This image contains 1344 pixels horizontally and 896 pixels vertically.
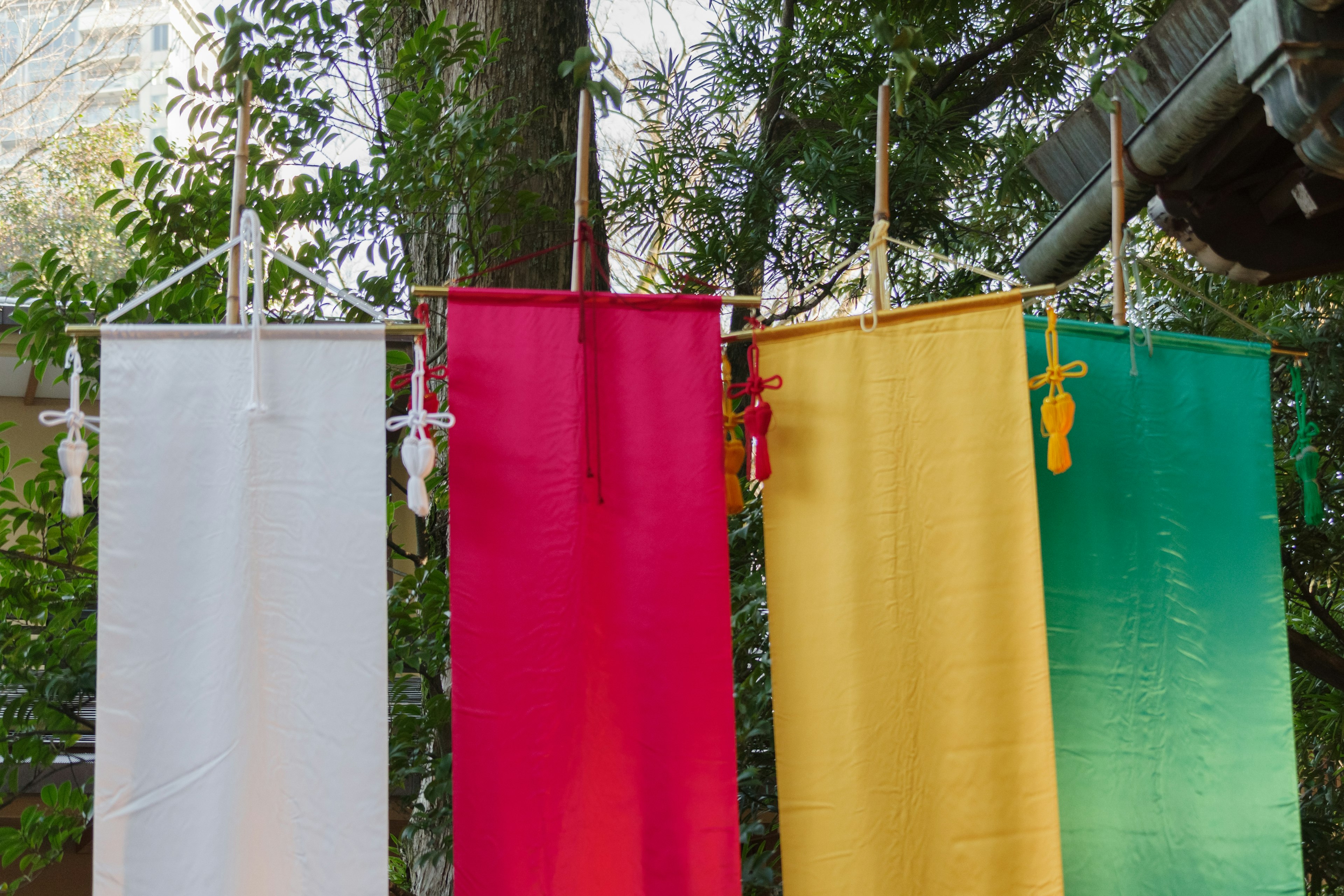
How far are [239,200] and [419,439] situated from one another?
48cm

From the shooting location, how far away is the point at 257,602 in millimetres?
1535

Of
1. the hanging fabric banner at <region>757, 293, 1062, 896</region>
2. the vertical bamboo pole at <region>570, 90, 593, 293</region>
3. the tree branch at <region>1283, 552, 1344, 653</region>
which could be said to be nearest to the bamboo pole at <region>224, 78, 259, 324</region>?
the vertical bamboo pole at <region>570, 90, 593, 293</region>

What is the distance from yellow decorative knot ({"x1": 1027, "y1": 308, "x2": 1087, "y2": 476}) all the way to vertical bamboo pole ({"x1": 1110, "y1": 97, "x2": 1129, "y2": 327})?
0.75ft

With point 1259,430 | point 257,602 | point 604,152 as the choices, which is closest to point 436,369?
point 257,602

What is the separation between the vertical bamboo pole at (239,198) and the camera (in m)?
1.61

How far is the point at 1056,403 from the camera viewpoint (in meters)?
1.69

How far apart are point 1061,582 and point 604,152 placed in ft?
20.3

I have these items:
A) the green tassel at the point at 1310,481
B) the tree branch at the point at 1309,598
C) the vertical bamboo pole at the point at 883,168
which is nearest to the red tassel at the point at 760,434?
the vertical bamboo pole at the point at 883,168

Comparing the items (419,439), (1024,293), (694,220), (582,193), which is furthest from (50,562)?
(694,220)

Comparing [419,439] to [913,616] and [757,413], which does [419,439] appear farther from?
[913,616]

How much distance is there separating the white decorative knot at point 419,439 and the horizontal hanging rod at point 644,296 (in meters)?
0.07

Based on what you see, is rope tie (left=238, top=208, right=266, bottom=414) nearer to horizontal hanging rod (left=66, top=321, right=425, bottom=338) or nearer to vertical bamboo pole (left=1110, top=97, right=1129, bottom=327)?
horizontal hanging rod (left=66, top=321, right=425, bottom=338)

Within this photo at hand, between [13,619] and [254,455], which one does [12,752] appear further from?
[254,455]

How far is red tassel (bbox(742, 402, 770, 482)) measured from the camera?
1.69 m
